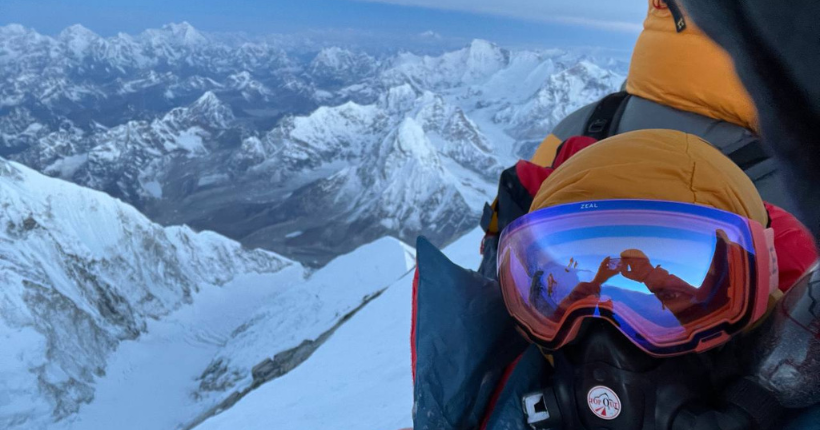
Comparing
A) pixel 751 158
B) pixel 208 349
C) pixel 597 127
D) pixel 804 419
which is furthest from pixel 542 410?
pixel 208 349

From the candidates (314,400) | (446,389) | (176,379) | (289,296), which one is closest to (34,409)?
(176,379)

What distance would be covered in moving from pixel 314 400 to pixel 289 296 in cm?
6050

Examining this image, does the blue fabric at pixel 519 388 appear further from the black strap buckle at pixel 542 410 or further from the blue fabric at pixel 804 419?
the blue fabric at pixel 804 419

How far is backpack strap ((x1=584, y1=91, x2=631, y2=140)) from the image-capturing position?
4.02 meters

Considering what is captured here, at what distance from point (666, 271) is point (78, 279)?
92553 mm

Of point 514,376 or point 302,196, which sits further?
point 302,196

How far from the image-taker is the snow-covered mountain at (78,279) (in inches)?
2371

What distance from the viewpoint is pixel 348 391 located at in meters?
6.91

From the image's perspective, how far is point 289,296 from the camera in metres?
65.1

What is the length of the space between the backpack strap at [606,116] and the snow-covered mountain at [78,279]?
72.5 meters

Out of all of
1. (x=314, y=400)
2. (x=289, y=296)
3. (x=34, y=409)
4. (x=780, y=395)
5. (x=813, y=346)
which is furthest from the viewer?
(x=289, y=296)

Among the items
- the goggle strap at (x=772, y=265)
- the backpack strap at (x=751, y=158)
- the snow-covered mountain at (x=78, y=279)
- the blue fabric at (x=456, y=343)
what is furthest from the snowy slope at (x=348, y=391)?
the snow-covered mountain at (x=78, y=279)

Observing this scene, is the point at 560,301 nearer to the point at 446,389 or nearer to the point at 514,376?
the point at 514,376

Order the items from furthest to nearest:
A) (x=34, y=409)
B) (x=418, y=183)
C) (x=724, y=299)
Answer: (x=418, y=183) → (x=34, y=409) → (x=724, y=299)
